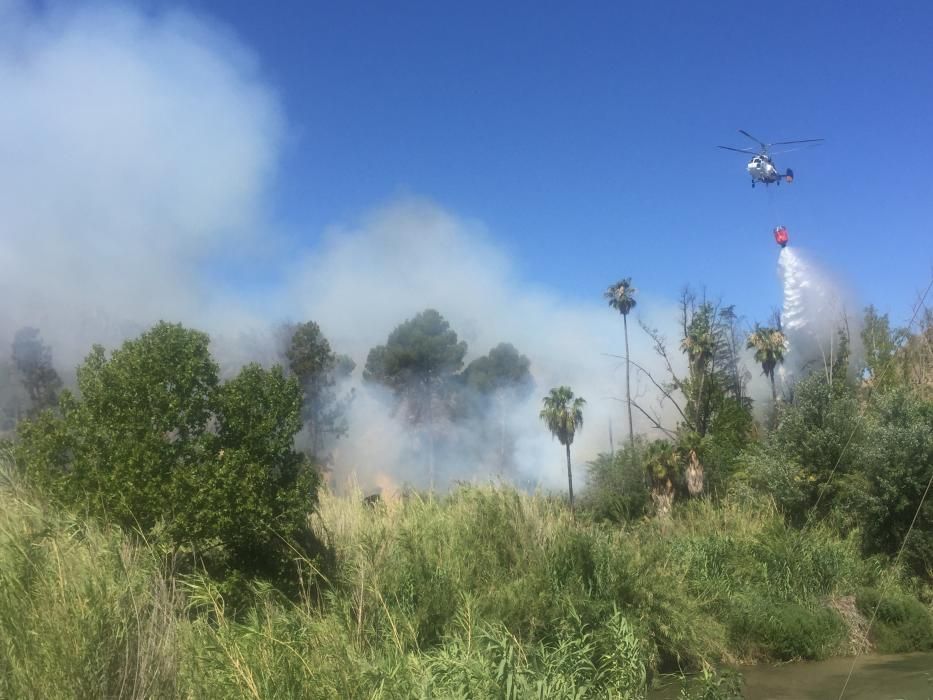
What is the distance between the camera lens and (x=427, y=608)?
10398 millimetres

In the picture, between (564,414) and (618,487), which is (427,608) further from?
(564,414)

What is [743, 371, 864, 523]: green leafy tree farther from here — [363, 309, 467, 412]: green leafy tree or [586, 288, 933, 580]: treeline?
[363, 309, 467, 412]: green leafy tree

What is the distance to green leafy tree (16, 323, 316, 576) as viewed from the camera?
977 centimetres

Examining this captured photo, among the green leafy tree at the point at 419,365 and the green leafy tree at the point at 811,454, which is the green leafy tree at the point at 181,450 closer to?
the green leafy tree at the point at 811,454

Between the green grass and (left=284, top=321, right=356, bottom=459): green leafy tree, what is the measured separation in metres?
26.0

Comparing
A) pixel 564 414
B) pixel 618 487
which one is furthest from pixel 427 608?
pixel 564 414

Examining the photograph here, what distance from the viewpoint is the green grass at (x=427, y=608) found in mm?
5551

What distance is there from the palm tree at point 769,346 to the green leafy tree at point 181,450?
37373mm

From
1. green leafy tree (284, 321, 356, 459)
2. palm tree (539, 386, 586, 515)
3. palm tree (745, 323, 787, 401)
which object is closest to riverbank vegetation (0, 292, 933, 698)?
palm tree (539, 386, 586, 515)

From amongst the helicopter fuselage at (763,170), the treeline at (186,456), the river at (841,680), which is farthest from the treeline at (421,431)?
the helicopter fuselage at (763,170)

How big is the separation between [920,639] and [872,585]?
5.20ft

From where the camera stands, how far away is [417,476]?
1788 inches

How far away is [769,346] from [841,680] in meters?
30.8

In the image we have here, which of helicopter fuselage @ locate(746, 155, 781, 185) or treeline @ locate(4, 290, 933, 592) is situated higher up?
helicopter fuselage @ locate(746, 155, 781, 185)
